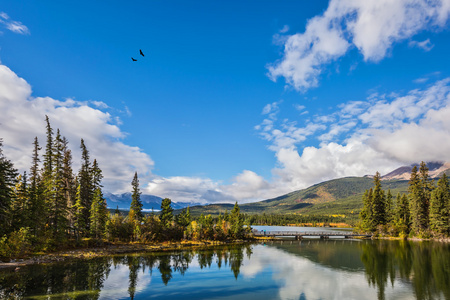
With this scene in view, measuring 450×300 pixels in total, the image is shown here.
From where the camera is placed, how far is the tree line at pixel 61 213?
166ft

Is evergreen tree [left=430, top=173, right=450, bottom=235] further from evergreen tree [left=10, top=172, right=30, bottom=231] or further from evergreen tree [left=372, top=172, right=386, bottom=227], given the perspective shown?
evergreen tree [left=10, top=172, right=30, bottom=231]

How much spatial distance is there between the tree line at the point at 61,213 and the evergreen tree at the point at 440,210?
87.5 m

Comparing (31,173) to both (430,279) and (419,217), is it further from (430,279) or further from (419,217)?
(419,217)

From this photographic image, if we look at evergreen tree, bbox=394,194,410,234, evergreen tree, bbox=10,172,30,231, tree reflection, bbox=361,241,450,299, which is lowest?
tree reflection, bbox=361,241,450,299

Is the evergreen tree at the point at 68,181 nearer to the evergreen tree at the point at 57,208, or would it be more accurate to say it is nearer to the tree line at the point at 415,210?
the evergreen tree at the point at 57,208

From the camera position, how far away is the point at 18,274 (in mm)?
41000

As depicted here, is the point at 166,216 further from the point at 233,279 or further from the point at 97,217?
the point at 233,279

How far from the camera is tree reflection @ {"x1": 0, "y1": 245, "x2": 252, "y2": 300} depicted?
32969 millimetres

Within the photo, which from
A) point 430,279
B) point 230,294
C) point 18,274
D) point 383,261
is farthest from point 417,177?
point 18,274

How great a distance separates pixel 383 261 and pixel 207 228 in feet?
208

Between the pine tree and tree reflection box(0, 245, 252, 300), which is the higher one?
the pine tree

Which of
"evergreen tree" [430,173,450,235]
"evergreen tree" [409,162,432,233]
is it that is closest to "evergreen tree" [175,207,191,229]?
"evergreen tree" [409,162,432,233]

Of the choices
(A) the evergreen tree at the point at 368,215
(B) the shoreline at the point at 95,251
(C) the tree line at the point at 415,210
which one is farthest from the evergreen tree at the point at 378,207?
(B) the shoreline at the point at 95,251

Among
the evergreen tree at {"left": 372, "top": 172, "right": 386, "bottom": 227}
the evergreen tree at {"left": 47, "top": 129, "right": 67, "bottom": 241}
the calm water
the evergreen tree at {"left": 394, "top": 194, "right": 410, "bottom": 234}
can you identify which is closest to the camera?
the calm water
